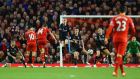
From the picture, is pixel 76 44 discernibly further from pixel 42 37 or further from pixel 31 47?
pixel 31 47

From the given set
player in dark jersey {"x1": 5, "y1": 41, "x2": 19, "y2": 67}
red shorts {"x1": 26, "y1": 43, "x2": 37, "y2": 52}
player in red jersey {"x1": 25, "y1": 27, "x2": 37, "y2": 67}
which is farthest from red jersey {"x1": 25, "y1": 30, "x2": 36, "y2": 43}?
player in dark jersey {"x1": 5, "y1": 41, "x2": 19, "y2": 67}

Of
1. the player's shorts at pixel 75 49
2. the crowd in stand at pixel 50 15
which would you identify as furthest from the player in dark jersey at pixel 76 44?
the crowd in stand at pixel 50 15

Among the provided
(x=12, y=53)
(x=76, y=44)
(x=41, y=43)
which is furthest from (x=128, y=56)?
(x=12, y=53)

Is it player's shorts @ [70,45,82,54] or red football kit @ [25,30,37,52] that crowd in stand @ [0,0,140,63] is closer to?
player's shorts @ [70,45,82,54]

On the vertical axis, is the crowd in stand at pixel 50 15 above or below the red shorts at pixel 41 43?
above

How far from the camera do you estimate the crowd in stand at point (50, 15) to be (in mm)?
22172

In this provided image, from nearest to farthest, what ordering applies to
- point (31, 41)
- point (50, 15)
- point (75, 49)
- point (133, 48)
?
point (31, 41), point (133, 48), point (75, 49), point (50, 15)

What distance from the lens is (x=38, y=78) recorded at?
14.3 meters

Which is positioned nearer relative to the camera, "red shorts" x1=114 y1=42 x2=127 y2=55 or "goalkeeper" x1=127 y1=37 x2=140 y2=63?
"red shorts" x1=114 y1=42 x2=127 y2=55

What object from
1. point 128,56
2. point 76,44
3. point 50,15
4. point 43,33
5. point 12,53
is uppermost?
point 50,15

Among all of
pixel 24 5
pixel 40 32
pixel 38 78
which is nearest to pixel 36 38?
pixel 40 32

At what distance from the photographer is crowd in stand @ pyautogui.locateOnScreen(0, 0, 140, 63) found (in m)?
22.2

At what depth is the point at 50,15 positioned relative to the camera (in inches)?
936

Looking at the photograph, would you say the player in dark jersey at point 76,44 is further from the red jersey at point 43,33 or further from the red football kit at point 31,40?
the red football kit at point 31,40
